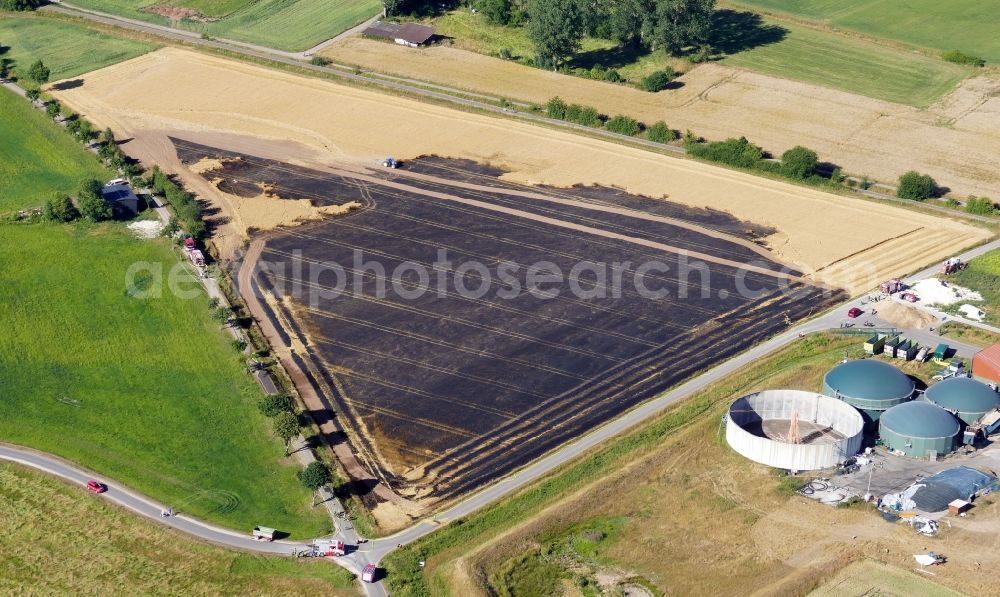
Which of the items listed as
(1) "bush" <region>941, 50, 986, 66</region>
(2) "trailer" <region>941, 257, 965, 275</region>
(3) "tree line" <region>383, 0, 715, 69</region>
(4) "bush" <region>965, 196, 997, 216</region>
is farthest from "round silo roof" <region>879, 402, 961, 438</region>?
(1) "bush" <region>941, 50, 986, 66</region>

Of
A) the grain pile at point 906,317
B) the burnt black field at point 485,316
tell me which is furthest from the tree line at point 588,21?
the grain pile at point 906,317

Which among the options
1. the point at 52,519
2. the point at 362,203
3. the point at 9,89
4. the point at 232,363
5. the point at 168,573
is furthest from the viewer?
the point at 9,89

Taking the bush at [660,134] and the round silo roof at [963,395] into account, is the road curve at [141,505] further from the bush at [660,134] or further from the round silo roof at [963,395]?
the bush at [660,134]

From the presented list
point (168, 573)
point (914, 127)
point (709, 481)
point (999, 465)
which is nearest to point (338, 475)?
point (168, 573)

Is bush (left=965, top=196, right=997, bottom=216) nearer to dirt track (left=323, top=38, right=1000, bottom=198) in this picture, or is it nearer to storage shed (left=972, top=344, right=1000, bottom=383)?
dirt track (left=323, top=38, right=1000, bottom=198)

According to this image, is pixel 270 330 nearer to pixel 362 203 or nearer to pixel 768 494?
pixel 362 203

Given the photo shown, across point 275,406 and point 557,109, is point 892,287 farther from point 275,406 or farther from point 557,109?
point 275,406
